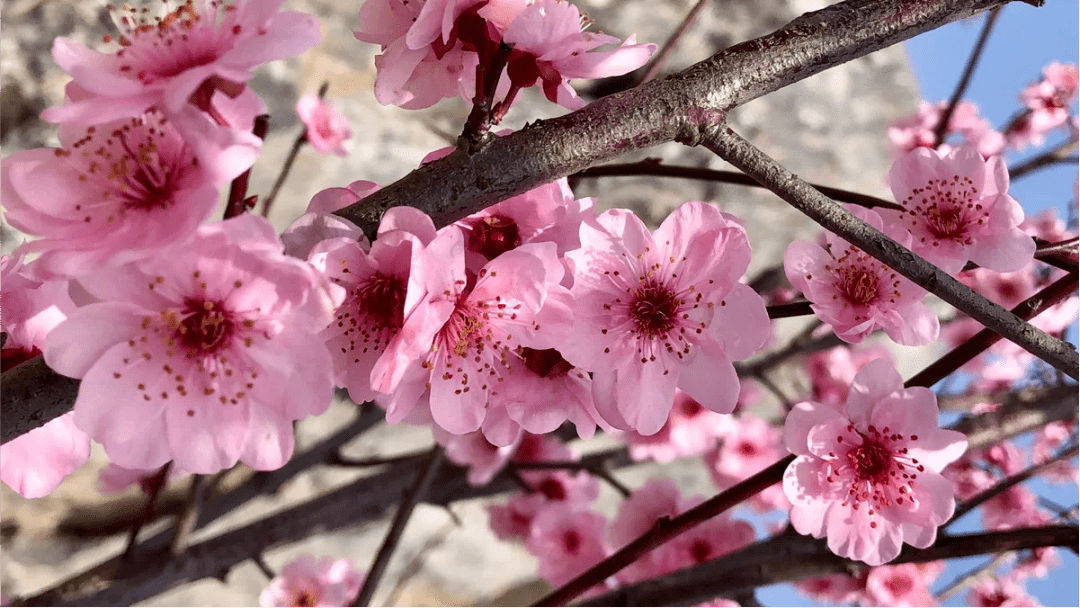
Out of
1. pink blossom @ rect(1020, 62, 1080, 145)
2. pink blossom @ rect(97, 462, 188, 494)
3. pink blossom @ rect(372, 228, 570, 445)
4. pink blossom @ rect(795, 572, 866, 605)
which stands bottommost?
pink blossom @ rect(97, 462, 188, 494)

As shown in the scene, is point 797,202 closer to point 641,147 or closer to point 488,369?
point 641,147

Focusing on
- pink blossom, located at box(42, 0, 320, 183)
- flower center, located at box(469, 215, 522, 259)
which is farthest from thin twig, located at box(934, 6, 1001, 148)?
pink blossom, located at box(42, 0, 320, 183)

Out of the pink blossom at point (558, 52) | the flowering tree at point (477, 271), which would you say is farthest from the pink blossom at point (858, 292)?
the pink blossom at point (558, 52)

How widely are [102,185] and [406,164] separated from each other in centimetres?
158

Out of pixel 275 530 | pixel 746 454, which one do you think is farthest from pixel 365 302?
pixel 746 454

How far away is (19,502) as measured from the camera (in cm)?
176

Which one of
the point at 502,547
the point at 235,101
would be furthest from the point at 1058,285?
the point at 502,547

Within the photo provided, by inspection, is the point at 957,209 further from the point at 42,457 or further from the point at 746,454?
the point at 746,454

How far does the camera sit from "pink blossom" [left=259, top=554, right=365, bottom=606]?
1.45 meters

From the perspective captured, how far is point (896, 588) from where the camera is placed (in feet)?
4.36

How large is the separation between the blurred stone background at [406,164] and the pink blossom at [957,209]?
1.10 m

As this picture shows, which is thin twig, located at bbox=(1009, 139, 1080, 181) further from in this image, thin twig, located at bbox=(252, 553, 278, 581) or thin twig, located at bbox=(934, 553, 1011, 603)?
thin twig, located at bbox=(252, 553, 278, 581)

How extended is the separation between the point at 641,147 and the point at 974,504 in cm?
70

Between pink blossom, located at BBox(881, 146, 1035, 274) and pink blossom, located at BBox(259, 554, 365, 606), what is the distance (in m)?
1.24
